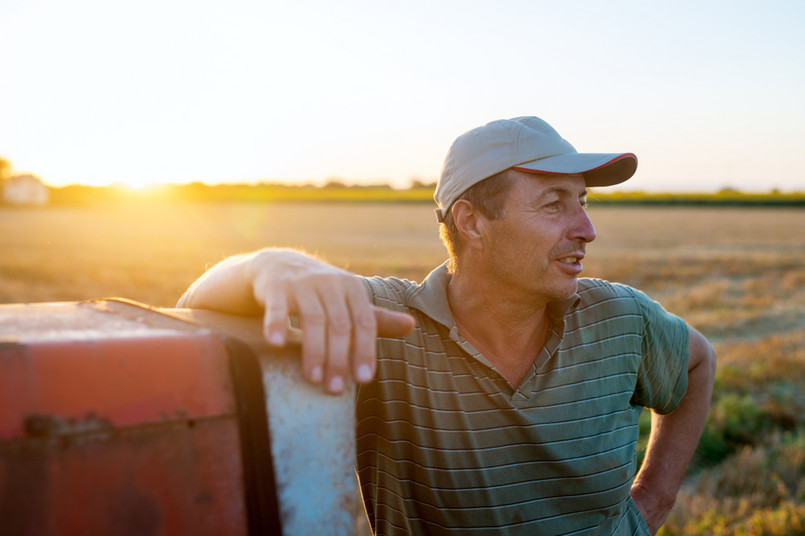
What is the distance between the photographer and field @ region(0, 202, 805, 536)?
440 cm

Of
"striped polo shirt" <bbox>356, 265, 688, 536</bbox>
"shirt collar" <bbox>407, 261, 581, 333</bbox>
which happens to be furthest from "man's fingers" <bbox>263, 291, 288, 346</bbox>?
"shirt collar" <bbox>407, 261, 581, 333</bbox>

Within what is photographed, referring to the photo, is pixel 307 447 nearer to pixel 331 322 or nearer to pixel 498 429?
pixel 331 322

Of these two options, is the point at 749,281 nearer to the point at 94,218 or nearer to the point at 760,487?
the point at 760,487

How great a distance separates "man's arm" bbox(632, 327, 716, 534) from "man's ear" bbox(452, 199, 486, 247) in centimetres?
91

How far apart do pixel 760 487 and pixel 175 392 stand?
4480 mm

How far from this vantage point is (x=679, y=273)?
51.5 feet

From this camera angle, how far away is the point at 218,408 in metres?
0.96

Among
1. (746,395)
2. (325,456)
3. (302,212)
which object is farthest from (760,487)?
(302,212)

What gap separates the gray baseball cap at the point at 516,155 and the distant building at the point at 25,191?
55.3 meters

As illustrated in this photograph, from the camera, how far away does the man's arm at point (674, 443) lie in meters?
2.56

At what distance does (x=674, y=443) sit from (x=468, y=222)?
1228 mm

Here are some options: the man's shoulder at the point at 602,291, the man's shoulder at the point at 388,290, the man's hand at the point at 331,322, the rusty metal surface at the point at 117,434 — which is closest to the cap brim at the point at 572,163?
the man's shoulder at the point at 602,291

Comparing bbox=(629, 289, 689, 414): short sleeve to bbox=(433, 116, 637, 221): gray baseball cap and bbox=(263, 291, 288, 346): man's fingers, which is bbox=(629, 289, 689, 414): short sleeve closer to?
bbox=(433, 116, 637, 221): gray baseball cap

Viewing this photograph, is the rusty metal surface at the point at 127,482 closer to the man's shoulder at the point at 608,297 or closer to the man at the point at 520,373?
the man at the point at 520,373
